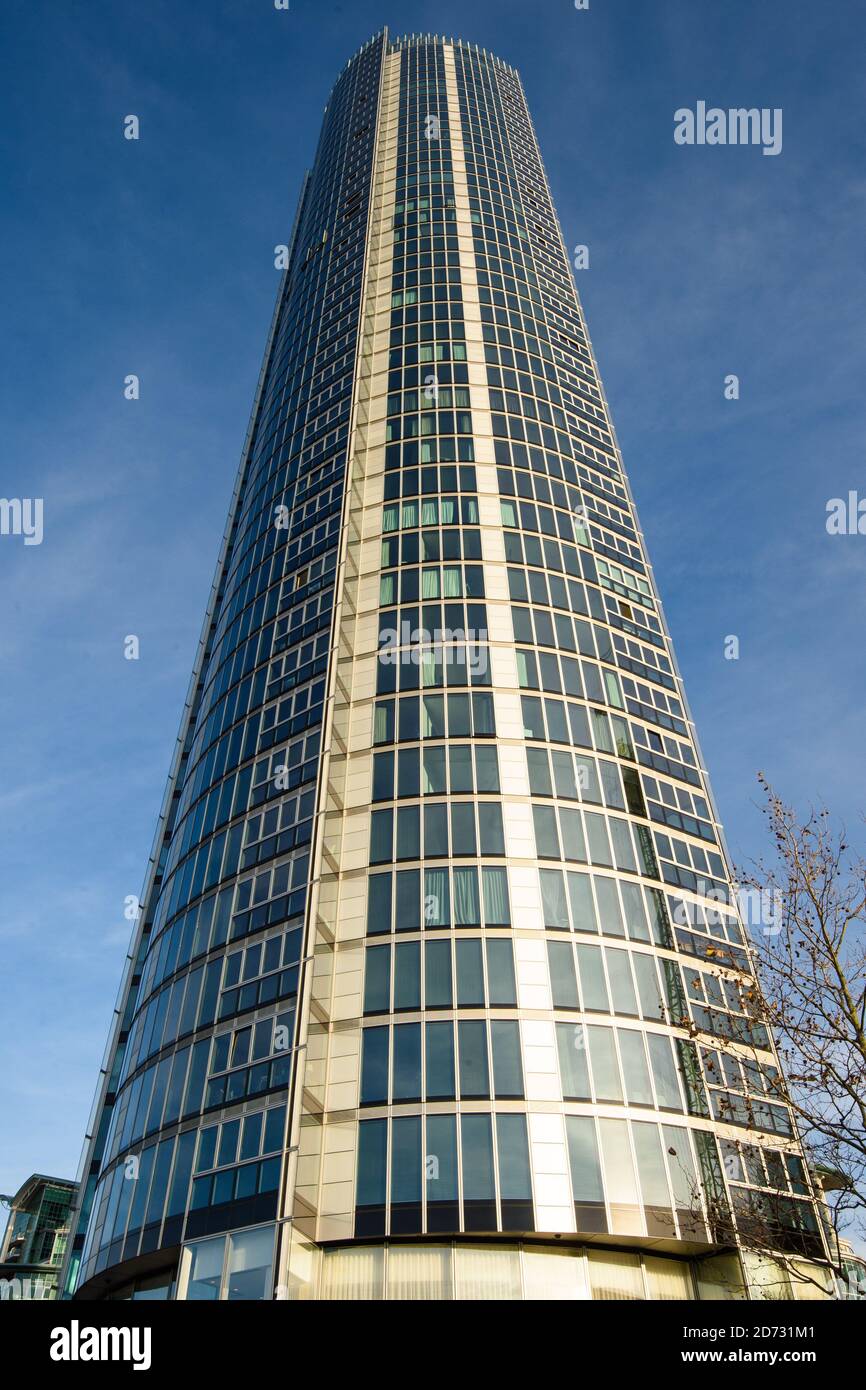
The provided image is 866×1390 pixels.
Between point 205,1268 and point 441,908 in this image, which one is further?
point 441,908

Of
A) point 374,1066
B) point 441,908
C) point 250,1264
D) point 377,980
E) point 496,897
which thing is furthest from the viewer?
point 496,897

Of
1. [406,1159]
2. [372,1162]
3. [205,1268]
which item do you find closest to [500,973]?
[406,1159]

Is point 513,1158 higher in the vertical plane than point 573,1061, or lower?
lower

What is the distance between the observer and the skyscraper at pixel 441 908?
3338 cm

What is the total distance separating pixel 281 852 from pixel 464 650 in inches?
529

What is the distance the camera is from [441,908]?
4000cm

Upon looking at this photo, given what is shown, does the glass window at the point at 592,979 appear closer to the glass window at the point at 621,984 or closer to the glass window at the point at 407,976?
the glass window at the point at 621,984

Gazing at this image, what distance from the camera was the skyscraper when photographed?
109ft

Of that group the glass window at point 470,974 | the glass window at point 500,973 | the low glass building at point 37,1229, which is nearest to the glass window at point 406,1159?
the glass window at point 470,974

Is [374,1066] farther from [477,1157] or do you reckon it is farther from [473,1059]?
[477,1157]

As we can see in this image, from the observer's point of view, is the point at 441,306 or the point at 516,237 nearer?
the point at 441,306
